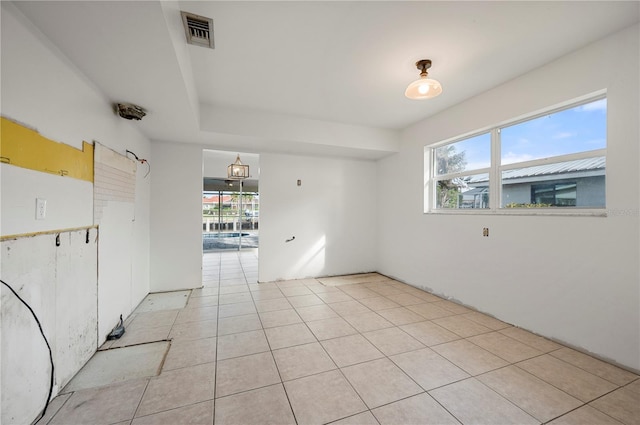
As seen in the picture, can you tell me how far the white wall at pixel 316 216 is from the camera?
446 centimetres

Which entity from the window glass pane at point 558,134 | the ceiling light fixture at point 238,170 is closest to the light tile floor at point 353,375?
the window glass pane at point 558,134

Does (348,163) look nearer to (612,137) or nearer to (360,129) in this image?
(360,129)

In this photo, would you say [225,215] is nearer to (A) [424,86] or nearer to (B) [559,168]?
(A) [424,86]

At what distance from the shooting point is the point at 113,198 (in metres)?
2.54

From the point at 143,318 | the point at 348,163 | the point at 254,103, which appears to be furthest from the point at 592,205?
the point at 143,318

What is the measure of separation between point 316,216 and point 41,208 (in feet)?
12.0

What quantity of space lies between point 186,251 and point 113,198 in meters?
1.63

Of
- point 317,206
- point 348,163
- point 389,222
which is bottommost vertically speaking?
point 389,222

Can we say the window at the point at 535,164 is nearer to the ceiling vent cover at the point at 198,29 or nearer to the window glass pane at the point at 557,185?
the window glass pane at the point at 557,185

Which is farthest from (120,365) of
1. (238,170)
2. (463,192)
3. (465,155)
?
(465,155)

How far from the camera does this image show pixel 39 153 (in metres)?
1.53

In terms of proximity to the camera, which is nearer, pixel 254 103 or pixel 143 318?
pixel 143 318

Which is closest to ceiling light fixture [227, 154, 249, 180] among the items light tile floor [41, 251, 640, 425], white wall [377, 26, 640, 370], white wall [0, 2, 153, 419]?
white wall [0, 2, 153, 419]

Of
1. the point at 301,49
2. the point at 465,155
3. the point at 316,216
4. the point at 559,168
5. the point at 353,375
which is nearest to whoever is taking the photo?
the point at 353,375
